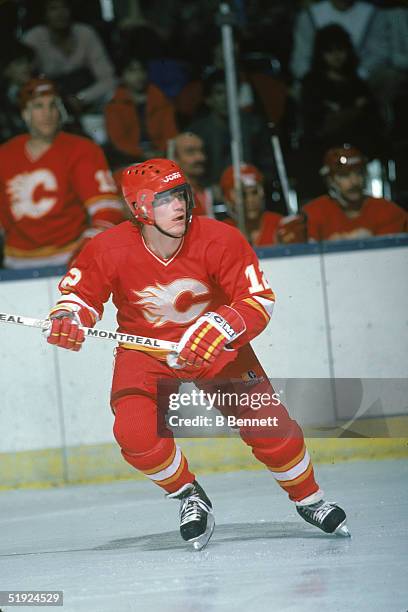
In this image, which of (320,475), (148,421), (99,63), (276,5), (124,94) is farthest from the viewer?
(276,5)

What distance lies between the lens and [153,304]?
3584 millimetres

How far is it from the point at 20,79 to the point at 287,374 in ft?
8.01

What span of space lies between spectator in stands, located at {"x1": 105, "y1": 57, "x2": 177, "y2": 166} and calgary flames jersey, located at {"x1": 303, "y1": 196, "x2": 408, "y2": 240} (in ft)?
3.50

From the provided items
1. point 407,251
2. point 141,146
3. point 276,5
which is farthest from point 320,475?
point 276,5

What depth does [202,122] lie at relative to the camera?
19.4ft

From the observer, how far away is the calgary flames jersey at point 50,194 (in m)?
5.04

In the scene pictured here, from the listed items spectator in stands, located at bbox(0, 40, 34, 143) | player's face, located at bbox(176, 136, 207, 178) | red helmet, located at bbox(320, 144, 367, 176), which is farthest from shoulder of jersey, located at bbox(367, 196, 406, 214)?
spectator in stands, located at bbox(0, 40, 34, 143)

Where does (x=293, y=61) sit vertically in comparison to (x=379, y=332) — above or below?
above

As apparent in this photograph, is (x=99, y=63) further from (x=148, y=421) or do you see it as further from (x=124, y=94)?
(x=148, y=421)

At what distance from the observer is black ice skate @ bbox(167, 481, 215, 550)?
3455mm

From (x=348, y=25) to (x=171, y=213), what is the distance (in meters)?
3.26

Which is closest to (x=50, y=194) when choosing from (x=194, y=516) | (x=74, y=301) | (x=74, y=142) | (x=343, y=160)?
(x=74, y=142)

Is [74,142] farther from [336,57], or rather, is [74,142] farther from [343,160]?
[336,57]

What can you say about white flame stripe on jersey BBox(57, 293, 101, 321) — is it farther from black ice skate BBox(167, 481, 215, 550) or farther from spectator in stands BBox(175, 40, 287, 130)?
spectator in stands BBox(175, 40, 287, 130)
